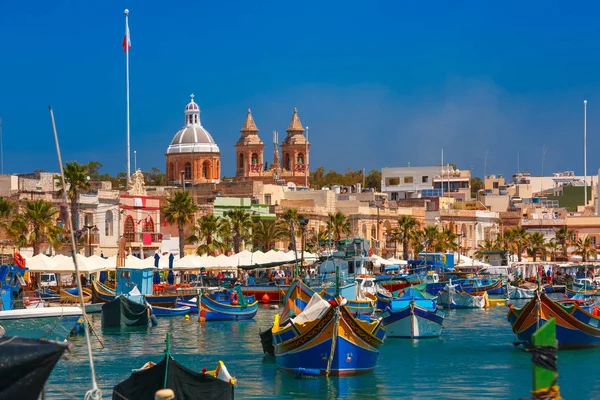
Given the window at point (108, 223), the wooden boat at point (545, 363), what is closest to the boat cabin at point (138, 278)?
the window at point (108, 223)

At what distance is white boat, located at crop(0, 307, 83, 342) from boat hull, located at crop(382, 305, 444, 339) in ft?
58.3

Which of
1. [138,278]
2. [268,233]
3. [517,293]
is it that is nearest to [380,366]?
[138,278]

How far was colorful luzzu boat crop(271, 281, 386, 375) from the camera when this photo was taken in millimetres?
30453

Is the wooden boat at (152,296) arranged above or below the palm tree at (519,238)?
below

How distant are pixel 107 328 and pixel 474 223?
247 feet

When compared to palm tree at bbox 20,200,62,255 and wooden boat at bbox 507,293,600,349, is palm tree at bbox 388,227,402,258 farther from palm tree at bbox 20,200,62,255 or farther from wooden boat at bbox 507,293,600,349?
wooden boat at bbox 507,293,600,349

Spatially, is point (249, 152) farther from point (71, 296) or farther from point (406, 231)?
point (71, 296)

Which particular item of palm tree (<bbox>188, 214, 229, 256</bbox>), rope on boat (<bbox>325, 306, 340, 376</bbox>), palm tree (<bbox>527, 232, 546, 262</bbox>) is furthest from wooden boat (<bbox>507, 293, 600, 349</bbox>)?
palm tree (<bbox>527, 232, 546, 262</bbox>)

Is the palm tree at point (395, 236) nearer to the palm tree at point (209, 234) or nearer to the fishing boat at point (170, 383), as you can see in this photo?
the palm tree at point (209, 234)

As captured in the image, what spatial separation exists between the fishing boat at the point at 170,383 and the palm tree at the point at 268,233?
66.6 m

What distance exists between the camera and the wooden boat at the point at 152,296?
57.7 m

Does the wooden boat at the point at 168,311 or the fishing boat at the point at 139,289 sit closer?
the wooden boat at the point at 168,311

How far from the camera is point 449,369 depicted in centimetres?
3544

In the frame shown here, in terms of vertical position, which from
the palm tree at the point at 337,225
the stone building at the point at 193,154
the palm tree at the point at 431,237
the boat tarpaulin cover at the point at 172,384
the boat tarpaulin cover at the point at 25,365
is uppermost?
the stone building at the point at 193,154
